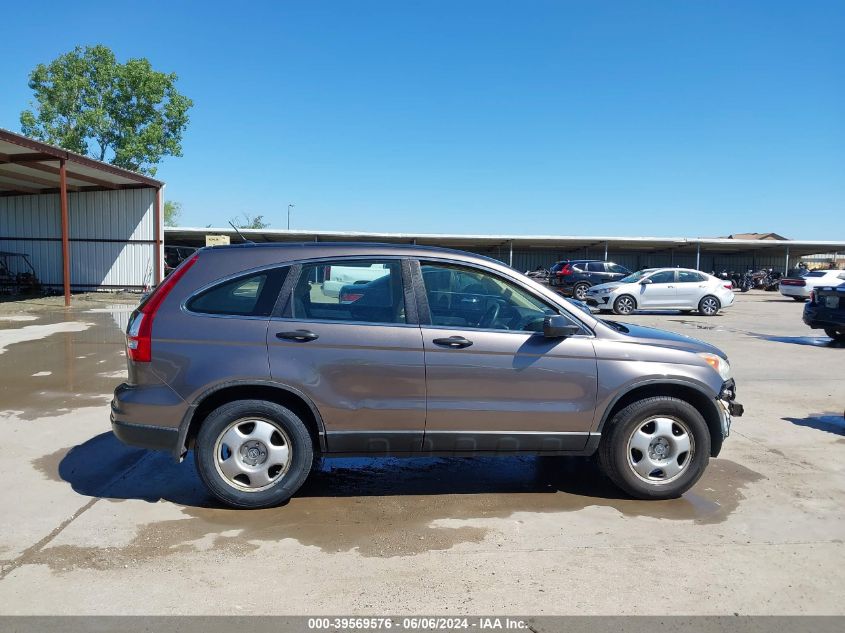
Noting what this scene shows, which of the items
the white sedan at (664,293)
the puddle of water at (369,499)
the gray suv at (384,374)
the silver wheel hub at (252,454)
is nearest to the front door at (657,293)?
the white sedan at (664,293)

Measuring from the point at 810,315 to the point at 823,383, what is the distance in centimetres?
470

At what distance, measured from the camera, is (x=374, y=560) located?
3.41 metres

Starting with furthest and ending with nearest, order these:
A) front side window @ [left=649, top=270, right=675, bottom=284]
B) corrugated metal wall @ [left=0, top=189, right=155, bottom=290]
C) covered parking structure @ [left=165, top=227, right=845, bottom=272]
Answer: covered parking structure @ [left=165, top=227, right=845, bottom=272], corrugated metal wall @ [left=0, top=189, right=155, bottom=290], front side window @ [left=649, top=270, right=675, bottom=284]

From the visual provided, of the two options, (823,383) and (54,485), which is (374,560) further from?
(823,383)

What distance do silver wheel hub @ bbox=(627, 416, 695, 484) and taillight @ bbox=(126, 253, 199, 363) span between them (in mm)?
3322

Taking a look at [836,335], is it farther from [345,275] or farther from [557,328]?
[345,275]

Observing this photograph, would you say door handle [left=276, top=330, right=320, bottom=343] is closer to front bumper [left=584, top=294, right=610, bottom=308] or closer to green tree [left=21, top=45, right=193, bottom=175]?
front bumper [left=584, top=294, right=610, bottom=308]

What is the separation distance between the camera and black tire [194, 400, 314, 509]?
395 centimetres

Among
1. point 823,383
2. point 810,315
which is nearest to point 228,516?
point 823,383

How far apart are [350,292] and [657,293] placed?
649 inches

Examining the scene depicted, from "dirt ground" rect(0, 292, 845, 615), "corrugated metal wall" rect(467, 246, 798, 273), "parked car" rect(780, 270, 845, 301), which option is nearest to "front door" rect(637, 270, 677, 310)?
"parked car" rect(780, 270, 845, 301)

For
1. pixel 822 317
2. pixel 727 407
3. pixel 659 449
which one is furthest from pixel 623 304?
pixel 659 449

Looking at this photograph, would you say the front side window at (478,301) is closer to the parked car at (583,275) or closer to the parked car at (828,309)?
the parked car at (828,309)

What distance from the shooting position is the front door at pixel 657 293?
18589mm
